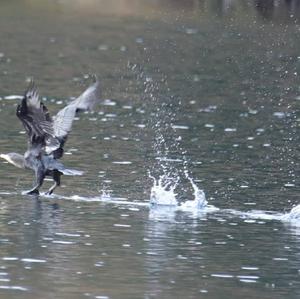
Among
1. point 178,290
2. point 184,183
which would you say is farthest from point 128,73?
point 178,290

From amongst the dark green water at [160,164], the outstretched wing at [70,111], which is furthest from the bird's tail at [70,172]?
the outstretched wing at [70,111]

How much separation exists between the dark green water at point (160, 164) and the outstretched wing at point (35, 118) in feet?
2.81

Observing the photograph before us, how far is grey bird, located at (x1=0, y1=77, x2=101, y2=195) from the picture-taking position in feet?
61.0

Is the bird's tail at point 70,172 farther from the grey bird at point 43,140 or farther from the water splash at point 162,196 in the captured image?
the water splash at point 162,196

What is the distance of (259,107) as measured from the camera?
31469mm

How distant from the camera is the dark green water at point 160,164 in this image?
1409 centimetres

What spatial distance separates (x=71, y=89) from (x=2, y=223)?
17.7 m

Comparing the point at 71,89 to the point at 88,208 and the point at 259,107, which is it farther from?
the point at 88,208

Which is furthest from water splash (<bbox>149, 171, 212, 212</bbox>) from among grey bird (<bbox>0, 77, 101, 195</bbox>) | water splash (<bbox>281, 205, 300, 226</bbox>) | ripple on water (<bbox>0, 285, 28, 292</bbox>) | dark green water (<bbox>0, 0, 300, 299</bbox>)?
ripple on water (<bbox>0, 285, 28, 292</bbox>)

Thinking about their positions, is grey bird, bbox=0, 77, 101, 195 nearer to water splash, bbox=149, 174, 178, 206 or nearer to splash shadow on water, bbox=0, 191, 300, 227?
splash shadow on water, bbox=0, 191, 300, 227

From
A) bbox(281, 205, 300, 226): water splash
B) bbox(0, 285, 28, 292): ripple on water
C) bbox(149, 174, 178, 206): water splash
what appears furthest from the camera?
bbox(149, 174, 178, 206): water splash

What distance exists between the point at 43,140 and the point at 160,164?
4.00m

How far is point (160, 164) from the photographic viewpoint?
22.7 m

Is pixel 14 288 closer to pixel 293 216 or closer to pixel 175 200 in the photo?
pixel 293 216
